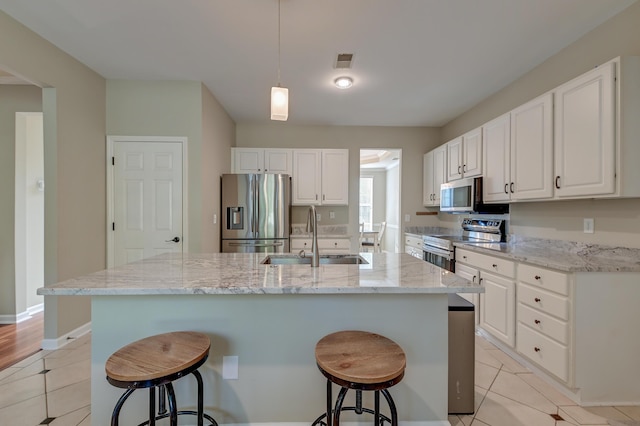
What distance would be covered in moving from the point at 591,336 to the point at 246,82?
11.8 ft

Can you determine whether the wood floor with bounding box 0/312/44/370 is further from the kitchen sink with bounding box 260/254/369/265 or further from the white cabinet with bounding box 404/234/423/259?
the white cabinet with bounding box 404/234/423/259

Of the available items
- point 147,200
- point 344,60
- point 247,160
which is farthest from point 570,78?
point 147,200

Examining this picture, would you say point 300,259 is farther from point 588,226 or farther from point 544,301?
point 588,226

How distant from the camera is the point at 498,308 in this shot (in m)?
2.50

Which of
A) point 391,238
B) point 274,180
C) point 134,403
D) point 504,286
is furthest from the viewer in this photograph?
point 391,238

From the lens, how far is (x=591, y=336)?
182 cm

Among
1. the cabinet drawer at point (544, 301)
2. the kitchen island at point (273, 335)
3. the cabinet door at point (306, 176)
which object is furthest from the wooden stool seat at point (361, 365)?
the cabinet door at point (306, 176)

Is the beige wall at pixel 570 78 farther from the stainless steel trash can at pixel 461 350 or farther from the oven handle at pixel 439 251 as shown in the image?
the stainless steel trash can at pixel 461 350

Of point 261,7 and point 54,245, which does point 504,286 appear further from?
point 54,245

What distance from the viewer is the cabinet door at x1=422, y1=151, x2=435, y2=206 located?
443 cm

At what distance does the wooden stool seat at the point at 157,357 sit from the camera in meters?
1.05

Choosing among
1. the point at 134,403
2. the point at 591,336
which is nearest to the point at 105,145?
the point at 134,403

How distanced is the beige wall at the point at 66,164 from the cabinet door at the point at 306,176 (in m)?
2.39

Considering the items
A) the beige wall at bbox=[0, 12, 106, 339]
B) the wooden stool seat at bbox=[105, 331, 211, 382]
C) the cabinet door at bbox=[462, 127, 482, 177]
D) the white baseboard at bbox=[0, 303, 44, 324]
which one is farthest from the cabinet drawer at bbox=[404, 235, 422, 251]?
the white baseboard at bbox=[0, 303, 44, 324]
